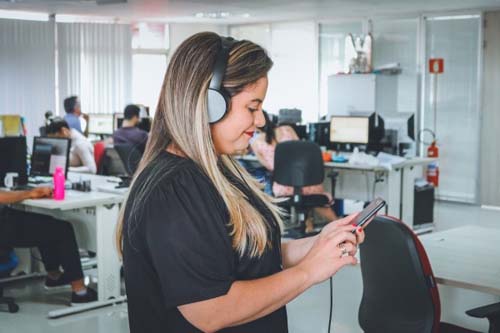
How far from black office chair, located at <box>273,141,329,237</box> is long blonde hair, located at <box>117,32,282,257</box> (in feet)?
16.8

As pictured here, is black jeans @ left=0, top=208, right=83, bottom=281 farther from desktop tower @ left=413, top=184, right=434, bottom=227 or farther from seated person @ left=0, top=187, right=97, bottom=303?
desktop tower @ left=413, top=184, right=434, bottom=227

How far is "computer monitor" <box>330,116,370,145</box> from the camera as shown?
780 centimetres

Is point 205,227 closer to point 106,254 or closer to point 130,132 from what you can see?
point 106,254

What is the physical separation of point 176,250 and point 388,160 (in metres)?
6.07

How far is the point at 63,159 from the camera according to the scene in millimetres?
5488

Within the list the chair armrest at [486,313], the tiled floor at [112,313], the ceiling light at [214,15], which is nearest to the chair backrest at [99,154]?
the tiled floor at [112,313]

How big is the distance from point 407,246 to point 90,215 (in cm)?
325

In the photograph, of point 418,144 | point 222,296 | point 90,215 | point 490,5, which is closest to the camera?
point 222,296

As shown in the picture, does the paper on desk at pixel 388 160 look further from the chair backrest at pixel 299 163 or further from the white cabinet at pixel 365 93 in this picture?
the white cabinet at pixel 365 93

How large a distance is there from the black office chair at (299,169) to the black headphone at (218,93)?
5155 millimetres

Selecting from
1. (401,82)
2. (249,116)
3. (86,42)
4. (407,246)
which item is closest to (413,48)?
(401,82)

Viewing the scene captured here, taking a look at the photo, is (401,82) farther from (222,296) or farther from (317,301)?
(222,296)

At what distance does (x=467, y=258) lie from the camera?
3.01 metres

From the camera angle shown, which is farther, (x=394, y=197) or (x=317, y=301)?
(x=394, y=197)
